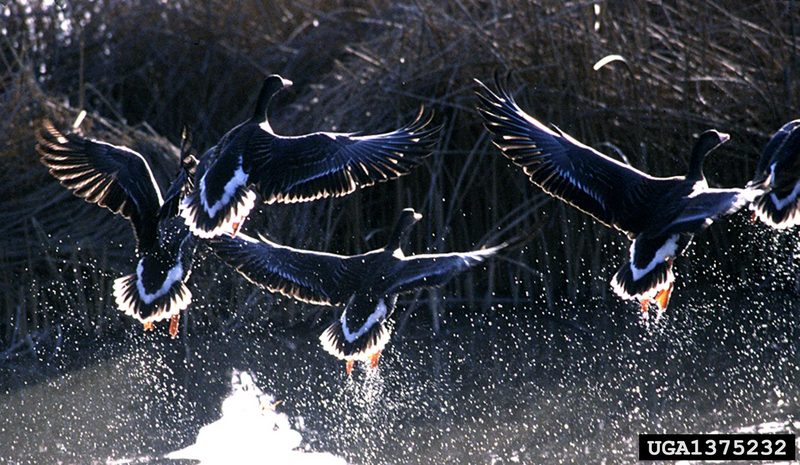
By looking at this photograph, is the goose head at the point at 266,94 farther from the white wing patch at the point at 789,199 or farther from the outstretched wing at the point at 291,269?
the white wing patch at the point at 789,199

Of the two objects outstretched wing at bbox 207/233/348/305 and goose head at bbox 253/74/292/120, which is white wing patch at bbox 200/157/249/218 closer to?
goose head at bbox 253/74/292/120

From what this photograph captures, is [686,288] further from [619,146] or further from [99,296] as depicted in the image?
[99,296]

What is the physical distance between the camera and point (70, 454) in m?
7.05

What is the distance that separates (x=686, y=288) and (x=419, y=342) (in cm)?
167

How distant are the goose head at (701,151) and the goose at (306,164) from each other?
3.76 ft

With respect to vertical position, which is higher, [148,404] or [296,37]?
[296,37]

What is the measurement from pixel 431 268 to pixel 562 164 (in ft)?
2.46

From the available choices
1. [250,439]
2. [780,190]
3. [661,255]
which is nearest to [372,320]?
[250,439]

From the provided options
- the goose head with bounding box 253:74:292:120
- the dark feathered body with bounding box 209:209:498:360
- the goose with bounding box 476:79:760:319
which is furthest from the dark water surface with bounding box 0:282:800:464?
the goose head with bounding box 253:74:292:120

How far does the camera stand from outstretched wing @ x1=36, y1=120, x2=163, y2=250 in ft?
22.4

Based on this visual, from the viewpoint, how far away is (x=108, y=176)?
270 inches

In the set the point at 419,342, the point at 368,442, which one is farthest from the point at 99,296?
the point at 368,442

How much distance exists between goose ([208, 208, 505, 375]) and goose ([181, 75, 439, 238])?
1.24 ft

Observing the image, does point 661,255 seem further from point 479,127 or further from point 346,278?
point 479,127
